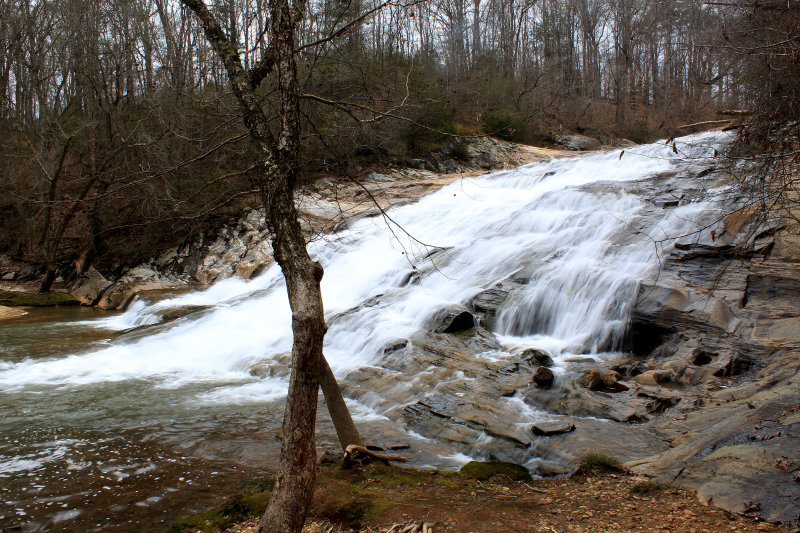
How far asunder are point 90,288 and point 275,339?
31.0 feet

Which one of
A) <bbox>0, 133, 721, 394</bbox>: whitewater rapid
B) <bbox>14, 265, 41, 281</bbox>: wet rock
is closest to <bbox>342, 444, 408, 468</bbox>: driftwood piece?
Answer: <bbox>0, 133, 721, 394</bbox>: whitewater rapid

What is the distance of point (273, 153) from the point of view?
3732mm

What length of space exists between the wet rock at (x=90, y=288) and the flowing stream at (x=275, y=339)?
1875mm

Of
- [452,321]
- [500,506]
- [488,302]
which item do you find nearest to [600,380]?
[452,321]

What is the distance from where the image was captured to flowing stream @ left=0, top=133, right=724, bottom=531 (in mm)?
5594

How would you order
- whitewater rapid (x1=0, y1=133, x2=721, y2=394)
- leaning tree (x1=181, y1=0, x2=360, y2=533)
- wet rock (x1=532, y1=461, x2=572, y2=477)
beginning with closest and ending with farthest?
1. leaning tree (x1=181, y1=0, x2=360, y2=533)
2. wet rock (x1=532, y1=461, x2=572, y2=477)
3. whitewater rapid (x1=0, y1=133, x2=721, y2=394)

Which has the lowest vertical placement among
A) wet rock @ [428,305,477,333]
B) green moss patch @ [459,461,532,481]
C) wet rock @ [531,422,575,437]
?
wet rock @ [531,422,575,437]

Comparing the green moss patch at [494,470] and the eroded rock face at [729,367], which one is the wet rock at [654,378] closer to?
the eroded rock face at [729,367]

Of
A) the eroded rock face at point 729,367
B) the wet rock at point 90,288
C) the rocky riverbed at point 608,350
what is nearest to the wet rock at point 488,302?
the rocky riverbed at point 608,350

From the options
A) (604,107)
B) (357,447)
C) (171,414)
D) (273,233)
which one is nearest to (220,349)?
(171,414)

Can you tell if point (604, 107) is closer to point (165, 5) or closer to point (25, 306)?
point (165, 5)

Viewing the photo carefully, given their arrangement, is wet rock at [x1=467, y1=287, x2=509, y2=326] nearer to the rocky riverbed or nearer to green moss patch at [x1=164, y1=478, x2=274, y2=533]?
the rocky riverbed

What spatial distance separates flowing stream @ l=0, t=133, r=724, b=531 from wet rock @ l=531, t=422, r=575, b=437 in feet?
1.00

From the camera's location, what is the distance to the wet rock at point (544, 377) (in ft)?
24.1
